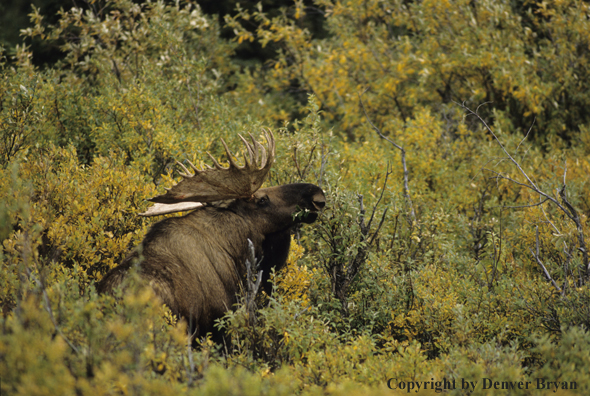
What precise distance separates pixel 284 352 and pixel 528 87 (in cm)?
719

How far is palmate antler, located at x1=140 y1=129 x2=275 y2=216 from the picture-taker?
175 inches

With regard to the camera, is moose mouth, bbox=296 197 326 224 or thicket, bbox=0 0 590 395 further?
moose mouth, bbox=296 197 326 224

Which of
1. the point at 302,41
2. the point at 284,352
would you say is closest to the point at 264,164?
the point at 284,352

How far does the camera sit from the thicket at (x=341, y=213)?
2.80m

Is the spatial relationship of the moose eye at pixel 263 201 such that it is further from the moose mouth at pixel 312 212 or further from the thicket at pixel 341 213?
the thicket at pixel 341 213

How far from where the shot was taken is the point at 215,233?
Result: 4453 millimetres

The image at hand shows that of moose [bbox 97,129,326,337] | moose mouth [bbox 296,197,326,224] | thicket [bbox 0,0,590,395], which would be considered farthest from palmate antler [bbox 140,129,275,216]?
thicket [bbox 0,0,590,395]

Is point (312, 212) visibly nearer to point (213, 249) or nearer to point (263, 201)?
point (263, 201)

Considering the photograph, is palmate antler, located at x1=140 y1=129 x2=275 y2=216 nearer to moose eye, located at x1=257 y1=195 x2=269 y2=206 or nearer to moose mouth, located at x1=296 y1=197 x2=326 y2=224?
moose eye, located at x1=257 y1=195 x2=269 y2=206

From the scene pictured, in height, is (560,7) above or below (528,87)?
above

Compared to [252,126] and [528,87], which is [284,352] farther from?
[528,87]

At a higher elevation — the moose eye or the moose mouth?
the moose eye

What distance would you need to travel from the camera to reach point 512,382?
2885 mm

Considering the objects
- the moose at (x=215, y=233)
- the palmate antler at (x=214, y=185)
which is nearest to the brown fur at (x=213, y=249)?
the moose at (x=215, y=233)
